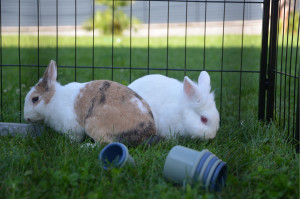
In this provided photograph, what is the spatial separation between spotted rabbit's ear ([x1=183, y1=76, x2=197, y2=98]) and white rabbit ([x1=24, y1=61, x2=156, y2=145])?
0.28 m

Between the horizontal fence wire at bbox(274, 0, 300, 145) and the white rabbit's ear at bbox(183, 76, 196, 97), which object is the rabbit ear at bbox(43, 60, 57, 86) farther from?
the horizontal fence wire at bbox(274, 0, 300, 145)

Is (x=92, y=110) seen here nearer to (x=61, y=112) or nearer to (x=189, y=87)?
(x=61, y=112)

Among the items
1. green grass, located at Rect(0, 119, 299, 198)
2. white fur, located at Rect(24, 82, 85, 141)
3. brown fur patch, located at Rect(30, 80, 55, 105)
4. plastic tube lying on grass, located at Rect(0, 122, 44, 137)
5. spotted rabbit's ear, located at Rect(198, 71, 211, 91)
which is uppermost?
spotted rabbit's ear, located at Rect(198, 71, 211, 91)

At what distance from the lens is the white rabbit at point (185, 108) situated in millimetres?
2434

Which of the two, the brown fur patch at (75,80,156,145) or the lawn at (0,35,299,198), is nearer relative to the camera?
the lawn at (0,35,299,198)

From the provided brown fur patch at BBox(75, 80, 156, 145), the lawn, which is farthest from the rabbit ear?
the lawn

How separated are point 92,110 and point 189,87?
25.5 inches

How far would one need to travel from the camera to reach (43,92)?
2.61 meters

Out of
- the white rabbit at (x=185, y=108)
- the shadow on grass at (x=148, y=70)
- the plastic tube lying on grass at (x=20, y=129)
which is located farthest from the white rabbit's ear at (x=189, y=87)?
the plastic tube lying on grass at (x=20, y=129)

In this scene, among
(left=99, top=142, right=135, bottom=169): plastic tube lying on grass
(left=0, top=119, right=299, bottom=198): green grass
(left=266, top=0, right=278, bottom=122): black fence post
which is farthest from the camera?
(left=266, top=0, right=278, bottom=122): black fence post

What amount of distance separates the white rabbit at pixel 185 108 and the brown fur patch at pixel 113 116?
15 centimetres

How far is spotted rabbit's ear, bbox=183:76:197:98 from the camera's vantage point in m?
2.43

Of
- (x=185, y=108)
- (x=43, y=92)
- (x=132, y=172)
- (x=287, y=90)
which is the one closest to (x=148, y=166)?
(x=132, y=172)

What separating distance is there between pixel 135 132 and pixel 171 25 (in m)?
8.37
